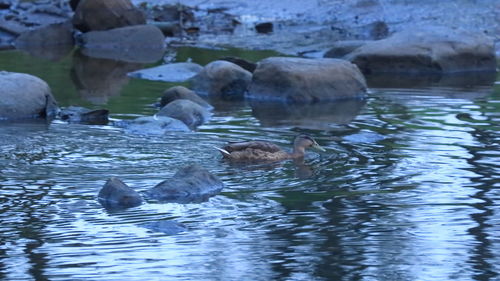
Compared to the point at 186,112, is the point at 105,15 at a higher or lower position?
higher

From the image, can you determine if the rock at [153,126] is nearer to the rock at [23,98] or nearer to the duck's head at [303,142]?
the rock at [23,98]

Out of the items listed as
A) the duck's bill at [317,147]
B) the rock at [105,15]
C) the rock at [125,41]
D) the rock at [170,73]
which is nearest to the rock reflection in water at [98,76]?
the rock at [170,73]

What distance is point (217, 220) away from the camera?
24.6 ft

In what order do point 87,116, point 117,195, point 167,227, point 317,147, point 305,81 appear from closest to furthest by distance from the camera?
point 167,227 < point 117,195 < point 317,147 < point 87,116 < point 305,81

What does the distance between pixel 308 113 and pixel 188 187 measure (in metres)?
5.09

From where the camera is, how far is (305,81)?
1424 cm

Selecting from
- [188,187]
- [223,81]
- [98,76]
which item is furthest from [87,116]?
[98,76]

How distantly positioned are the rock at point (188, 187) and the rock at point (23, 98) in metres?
4.53

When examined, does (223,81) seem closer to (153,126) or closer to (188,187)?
(153,126)

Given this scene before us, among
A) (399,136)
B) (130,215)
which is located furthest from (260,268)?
(399,136)

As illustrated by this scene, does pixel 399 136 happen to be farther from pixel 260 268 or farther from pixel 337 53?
pixel 337 53

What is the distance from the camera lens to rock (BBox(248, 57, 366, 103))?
14.2m

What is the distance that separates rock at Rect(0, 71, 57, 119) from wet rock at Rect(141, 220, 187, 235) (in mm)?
5504

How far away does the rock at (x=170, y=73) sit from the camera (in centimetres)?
1639
